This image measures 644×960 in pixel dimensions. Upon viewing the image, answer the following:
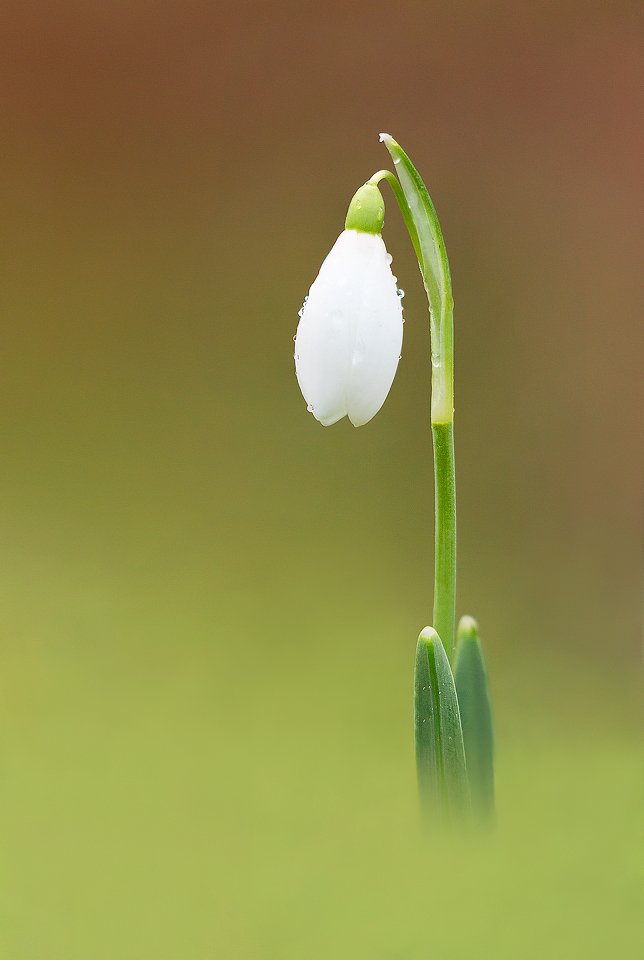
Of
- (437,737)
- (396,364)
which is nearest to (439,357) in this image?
(396,364)

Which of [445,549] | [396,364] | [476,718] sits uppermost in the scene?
[396,364]

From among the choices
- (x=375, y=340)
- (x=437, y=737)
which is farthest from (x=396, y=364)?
(x=437, y=737)

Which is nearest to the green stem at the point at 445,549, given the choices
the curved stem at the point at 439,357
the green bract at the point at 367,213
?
the curved stem at the point at 439,357

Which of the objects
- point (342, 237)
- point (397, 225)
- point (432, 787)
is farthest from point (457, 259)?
point (432, 787)

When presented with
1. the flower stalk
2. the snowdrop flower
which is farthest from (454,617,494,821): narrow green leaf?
the snowdrop flower

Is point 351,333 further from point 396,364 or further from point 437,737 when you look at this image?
point 437,737

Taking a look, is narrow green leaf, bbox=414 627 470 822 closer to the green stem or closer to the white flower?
the green stem

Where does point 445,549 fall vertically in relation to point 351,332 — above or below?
below

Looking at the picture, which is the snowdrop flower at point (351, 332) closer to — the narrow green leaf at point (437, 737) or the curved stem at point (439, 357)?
the curved stem at point (439, 357)
